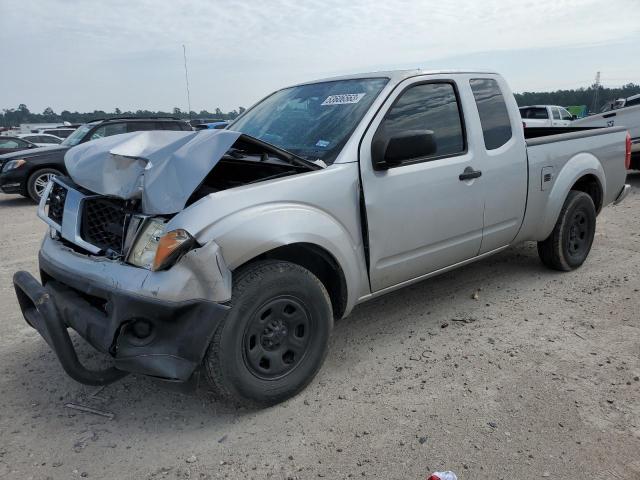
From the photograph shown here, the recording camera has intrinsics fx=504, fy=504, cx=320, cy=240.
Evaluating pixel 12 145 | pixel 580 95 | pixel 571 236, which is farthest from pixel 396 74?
pixel 580 95

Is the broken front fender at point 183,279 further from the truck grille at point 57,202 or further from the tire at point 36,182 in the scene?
the tire at point 36,182

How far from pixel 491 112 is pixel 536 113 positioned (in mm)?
18240

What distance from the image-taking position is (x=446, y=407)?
2.82 m

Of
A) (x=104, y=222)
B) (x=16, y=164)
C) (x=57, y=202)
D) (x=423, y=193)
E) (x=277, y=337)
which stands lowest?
(x=277, y=337)

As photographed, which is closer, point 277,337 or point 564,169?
point 277,337

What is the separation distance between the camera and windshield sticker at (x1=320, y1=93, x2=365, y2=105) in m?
3.44

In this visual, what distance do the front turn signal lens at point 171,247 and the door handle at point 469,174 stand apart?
210cm

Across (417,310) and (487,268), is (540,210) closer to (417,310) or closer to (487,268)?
(487,268)

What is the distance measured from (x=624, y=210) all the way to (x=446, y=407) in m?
6.67

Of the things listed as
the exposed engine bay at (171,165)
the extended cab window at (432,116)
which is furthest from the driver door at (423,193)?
the exposed engine bay at (171,165)

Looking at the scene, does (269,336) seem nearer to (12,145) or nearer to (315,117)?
(315,117)

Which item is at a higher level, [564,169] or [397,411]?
[564,169]

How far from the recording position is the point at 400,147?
3.08 metres

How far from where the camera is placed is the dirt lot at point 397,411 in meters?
2.41
